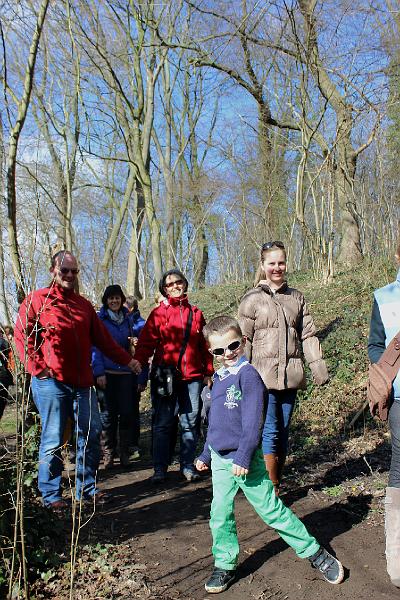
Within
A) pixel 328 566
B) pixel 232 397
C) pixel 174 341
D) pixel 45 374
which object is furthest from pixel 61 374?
pixel 328 566

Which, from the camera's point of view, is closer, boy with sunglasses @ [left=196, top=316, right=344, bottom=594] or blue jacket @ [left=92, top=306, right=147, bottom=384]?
boy with sunglasses @ [left=196, top=316, right=344, bottom=594]

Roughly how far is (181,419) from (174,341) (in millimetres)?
774

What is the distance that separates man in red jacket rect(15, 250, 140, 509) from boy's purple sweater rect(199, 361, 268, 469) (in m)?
1.34

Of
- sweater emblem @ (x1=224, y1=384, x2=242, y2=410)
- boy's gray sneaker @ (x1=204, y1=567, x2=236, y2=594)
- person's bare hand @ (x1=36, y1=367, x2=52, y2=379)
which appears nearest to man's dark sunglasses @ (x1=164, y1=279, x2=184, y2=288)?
person's bare hand @ (x1=36, y1=367, x2=52, y2=379)

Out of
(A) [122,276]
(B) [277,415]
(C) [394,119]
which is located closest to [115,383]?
(B) [277,415]

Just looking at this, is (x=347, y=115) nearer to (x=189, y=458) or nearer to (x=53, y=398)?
(x=189, y=458)

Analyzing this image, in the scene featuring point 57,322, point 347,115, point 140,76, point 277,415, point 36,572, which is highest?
point 140,76

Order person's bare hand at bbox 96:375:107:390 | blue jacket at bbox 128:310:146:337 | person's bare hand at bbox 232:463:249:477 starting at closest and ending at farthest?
person's bare hand at bbox 232:463:249:477
person's bare hand at bbox 96:375:107:390
blue jacket at bbox 128:310:146:337

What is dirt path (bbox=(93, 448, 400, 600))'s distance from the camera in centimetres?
333

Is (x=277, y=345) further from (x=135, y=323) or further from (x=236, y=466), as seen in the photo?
(x=135, y=323)

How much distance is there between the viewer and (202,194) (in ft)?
72.5

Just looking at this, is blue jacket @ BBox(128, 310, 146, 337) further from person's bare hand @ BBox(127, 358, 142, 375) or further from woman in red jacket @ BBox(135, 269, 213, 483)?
person's bare hand @ BBox(127, 358, 142, 375)

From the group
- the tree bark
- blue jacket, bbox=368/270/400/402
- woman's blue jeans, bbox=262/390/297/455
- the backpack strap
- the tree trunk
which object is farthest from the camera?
the tree trunk

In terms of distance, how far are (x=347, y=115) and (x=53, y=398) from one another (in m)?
9.43
